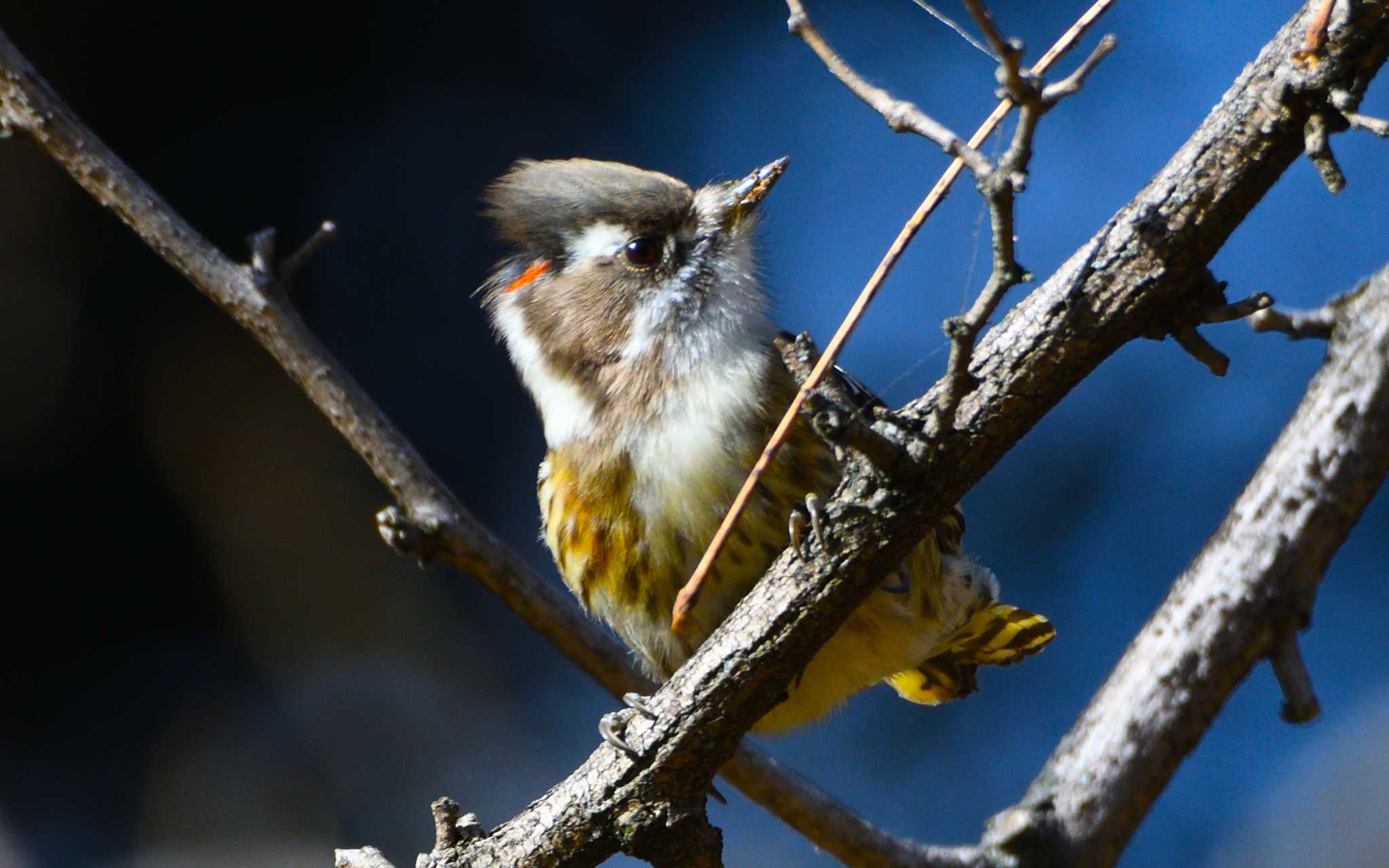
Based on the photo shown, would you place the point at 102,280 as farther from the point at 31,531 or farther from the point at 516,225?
the point at 516,225

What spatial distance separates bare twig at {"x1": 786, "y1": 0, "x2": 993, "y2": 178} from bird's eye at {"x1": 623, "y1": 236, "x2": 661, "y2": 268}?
0.98 metres

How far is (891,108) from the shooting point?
4.33ft

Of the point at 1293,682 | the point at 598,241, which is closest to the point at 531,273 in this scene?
the point at 598,241

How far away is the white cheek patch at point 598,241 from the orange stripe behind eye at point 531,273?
68 millimetres

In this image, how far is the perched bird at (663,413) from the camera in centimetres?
213

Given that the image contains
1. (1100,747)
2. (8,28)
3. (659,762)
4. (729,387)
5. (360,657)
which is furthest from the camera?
(360,657)

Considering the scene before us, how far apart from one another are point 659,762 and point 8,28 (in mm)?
3408

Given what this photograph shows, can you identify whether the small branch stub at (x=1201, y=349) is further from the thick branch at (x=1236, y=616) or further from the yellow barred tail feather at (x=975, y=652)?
the yellow barred tail feather at (x=975, y=652)

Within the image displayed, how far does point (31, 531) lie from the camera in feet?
13.4

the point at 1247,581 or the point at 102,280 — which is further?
the point at 102,280

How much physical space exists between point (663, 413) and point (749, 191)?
514mm

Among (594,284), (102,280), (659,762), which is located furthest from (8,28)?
(659,762)

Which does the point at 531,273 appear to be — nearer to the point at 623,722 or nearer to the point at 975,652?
the point at 623,722

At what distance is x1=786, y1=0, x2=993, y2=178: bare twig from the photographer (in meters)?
1.25
